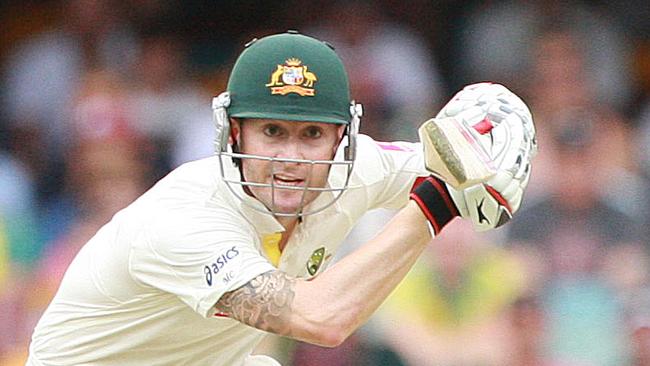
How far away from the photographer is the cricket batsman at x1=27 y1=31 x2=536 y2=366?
354 cm

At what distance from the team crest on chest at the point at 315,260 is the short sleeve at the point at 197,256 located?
36 cm

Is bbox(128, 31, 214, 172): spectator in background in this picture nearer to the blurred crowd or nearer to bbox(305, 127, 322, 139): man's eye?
the blurred crowd

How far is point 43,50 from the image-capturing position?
8.03m

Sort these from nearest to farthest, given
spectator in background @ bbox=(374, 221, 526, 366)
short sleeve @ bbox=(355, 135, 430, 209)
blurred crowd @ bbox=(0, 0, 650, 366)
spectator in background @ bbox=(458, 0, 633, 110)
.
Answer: short sleeve @ bbox=(355, 135, 430, 209) → spectator in background @ bbox=(374, 221, 526, 366) → blurred crowd @ bbox=(0, 0, 650, 366) → spectator in background @ bbox=(458, 0, 633, 110)

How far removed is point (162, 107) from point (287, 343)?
2211 mm

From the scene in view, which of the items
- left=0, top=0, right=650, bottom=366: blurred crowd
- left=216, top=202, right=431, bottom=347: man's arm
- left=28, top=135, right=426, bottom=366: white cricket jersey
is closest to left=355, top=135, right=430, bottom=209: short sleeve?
left=28, top=135, right=426, bottom=366: white cricket jersey

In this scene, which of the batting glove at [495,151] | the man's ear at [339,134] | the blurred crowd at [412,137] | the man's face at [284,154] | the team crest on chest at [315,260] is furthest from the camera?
the blurred crowd at [412,137]

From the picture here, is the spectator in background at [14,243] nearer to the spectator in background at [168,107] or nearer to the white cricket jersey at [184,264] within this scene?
the spectator in background at [168,107]

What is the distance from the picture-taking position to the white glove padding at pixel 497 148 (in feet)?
11.5

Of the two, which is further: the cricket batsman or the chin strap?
the chin strap

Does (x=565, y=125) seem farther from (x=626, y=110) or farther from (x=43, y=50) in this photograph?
(x=43, y=50)

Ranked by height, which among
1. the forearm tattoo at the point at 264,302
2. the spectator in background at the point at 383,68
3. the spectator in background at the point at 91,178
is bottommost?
the spectator in background at the point at 91,178

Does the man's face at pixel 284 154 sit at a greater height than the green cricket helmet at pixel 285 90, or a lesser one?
lesser

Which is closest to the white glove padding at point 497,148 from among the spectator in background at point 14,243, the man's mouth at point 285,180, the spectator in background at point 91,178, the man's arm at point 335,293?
the man's arm at point 335,293
